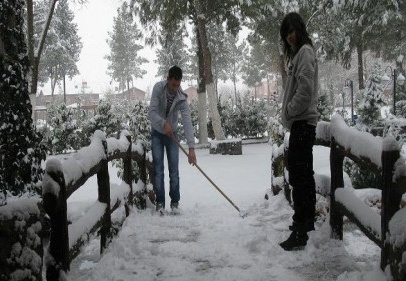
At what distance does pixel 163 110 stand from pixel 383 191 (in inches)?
150

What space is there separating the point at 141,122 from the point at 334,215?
901cm

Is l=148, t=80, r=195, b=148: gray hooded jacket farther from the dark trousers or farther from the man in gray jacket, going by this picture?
the dark trousers

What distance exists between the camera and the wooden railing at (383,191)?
2117 millimetres

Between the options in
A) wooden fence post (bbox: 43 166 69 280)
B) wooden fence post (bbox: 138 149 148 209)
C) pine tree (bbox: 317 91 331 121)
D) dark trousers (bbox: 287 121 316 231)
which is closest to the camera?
wooden fence post (bbox: 43 166 69 280)

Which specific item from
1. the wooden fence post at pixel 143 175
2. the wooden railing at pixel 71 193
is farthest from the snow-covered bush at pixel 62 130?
the wooden railing at pixel 71 193

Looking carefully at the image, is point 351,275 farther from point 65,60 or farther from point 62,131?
Result: point 65,60

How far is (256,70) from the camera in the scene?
2571 inches

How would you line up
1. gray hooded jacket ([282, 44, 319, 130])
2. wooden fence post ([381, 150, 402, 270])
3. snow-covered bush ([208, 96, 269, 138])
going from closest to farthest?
wooden fence post ([381, 150, 402, 270]) < gray hooded jacket ([282, 44, 319, 130]) < snow-covered bush ([208, 96, 269, 138])

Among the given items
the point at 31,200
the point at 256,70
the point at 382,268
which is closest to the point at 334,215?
the point at 382,268

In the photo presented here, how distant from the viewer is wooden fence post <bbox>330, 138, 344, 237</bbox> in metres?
3.93

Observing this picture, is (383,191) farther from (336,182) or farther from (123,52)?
(123,52)

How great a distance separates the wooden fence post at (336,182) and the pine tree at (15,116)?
9.55ft

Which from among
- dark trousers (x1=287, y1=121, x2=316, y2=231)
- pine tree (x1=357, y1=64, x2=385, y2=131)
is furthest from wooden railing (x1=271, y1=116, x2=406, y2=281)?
pine tree (x1=357, y1=64, x2=385, y2=131)

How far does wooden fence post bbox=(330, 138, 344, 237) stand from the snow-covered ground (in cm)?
10
